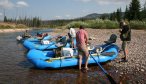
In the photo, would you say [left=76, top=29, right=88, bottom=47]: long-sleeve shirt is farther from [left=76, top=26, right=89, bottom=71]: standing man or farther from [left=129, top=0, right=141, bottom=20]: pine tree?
[left=129, top=0, right=141, bottom=20]: pine tree

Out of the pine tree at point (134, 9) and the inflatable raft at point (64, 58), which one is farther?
the pine tree at point (134, 9)

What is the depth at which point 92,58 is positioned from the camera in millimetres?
12938

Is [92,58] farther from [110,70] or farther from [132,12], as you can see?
[132,12]

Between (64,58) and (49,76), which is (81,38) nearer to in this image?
(64,58)

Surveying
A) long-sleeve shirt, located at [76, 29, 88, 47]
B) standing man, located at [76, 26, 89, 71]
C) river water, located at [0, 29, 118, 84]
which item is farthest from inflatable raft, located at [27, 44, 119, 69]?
long-sleeve shirt, located at [76, 29, 88, 47]

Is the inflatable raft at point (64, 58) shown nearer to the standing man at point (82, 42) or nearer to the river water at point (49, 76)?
the river water at point (49, 76)

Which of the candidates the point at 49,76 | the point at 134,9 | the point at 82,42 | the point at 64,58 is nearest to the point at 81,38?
the point at 82,42

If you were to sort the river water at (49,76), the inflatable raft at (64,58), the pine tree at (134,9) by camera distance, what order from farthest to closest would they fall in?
the pine tree at (134,9) < the inflatable raft at (64,58) < the river water at (49,76)

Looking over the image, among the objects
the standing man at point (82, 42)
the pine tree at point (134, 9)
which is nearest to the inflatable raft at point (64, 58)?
the standing man at point (82, 42)

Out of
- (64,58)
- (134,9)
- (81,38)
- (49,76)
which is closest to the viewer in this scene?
(49,76)

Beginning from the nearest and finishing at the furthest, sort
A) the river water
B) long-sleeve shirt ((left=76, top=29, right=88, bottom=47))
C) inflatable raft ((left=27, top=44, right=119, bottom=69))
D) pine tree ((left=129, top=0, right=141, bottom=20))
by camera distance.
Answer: the river water
long-sleeve shirt ((left=76, top=29, right=88, bottom=47))
inflatable raft ((left=27, top=44, right=119, bottom=69))
pine tree ((left=129, top=0, right=141, bottom=20))

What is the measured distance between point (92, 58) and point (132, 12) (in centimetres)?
4987

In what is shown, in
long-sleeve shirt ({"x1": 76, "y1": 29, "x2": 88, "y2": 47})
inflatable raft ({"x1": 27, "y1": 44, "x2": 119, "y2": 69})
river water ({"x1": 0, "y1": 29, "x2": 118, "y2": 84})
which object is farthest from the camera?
inflatable raft ({"x1": 27, "y1": 44, "x2": 119, "y2": 69})

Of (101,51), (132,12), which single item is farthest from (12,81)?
(132,12)
